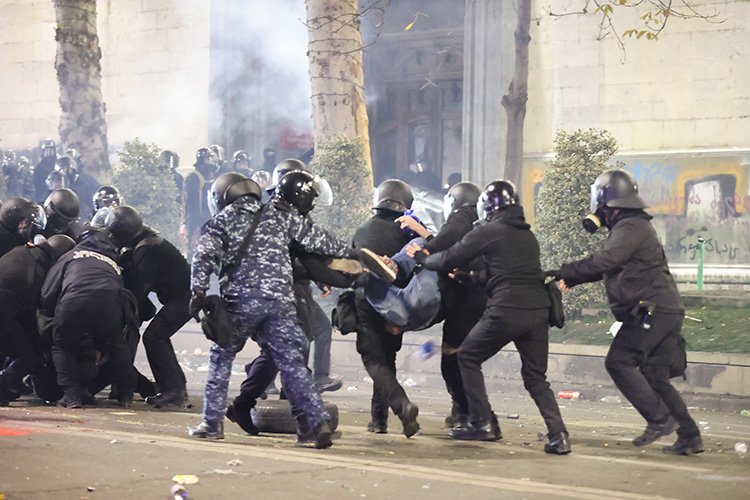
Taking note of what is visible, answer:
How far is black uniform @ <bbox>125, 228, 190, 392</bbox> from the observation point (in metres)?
11.5

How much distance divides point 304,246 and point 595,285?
26.2ft

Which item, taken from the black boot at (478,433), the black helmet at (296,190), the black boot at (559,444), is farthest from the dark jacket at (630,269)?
the black helmet at (296,190)

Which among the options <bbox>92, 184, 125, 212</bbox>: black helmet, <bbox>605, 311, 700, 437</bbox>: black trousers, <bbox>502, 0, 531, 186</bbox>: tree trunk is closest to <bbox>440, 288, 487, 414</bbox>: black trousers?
<bbox>605, 311, 700, 437</bbox>: black trousers

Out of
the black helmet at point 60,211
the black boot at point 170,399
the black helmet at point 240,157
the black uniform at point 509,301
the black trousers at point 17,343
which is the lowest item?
the black boot at point 170,399

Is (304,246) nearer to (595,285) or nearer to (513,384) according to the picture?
(513,384)

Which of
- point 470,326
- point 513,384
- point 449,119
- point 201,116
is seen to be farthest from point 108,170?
point 470,326

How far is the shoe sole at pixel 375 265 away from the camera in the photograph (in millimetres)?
9070

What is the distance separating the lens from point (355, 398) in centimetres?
1347

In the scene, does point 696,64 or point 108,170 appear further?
point 108,170

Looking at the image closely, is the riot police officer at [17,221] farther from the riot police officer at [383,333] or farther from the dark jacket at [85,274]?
the riot police officer at [383,333]

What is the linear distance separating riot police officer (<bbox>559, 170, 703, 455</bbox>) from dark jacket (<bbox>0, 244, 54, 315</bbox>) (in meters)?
4.52

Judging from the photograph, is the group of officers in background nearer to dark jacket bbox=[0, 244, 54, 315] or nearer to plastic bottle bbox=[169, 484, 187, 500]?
dark jacket bbox=[0, 244, 54, 315]

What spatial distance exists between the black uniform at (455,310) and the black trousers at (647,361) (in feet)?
3.66

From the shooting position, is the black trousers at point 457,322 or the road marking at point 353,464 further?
the black trousers at point 457,322
